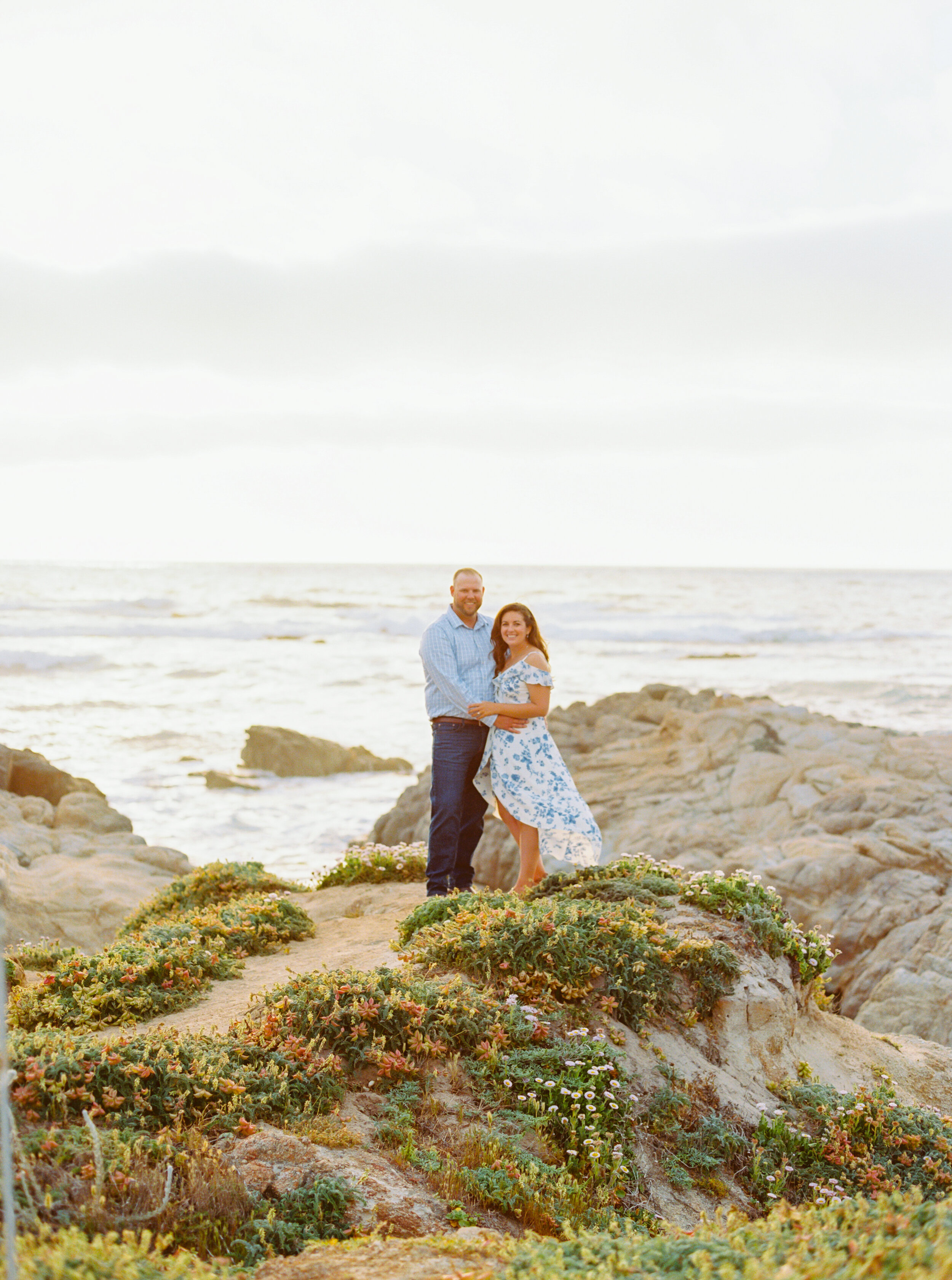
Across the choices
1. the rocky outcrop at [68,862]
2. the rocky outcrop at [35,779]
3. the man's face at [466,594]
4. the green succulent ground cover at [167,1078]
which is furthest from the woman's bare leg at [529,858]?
the rocky outcrop at [35,779]

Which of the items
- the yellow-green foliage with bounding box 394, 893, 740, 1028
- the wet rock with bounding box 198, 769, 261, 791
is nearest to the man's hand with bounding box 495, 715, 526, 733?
the yellow-green foliage with bounding box 394, 893, 740, 1028

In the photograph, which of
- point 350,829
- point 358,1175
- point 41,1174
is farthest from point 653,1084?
point 350,829

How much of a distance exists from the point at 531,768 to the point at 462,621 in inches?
51.1

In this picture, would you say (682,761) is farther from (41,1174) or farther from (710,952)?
(41,1174)

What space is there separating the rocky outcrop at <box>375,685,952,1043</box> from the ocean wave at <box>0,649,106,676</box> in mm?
23857

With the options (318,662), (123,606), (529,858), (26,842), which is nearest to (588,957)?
(529,858)

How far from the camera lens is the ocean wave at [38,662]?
34.1 metres

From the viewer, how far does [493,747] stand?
758 cm

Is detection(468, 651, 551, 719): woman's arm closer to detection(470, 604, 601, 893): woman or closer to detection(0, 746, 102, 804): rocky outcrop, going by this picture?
detection(470, 604, 601, 893): woman

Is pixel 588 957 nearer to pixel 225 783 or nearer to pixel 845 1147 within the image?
pixel 845 1147

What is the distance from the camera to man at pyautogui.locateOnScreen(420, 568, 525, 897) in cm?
754

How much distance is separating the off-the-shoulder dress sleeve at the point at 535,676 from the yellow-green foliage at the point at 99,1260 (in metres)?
4.73

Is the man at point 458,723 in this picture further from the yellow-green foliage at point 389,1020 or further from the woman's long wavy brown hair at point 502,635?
the yellow-green foliage at point 389,1020

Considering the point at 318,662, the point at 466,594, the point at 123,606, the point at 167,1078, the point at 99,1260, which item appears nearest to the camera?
the point at 99,1260
